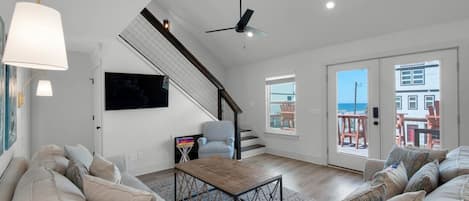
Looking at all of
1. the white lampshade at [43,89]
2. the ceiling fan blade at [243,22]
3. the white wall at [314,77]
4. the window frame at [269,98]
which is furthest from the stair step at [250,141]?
the white lampshade at [43,89]

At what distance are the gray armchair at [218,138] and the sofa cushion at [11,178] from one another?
267 centimetres

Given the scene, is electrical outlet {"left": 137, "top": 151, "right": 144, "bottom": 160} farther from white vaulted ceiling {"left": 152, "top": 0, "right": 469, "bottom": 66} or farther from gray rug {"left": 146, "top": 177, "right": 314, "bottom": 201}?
white vaulted ceiling {"left": 152, "top": 0, "right": 469, "bottom": 66}

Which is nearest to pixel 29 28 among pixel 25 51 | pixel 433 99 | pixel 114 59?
pixel 25 51

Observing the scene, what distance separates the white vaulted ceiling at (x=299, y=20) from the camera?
10.7 ft

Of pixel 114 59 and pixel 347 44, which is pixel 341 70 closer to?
pixel 347 44

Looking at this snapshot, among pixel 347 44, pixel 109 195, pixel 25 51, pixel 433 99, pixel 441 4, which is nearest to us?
pixel 25 51

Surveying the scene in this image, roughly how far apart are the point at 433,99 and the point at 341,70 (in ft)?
4.71

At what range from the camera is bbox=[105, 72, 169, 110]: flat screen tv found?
3695 millimetres

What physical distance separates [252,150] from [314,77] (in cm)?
215

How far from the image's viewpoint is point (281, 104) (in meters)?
5.56

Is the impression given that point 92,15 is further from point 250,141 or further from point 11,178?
point 250,141

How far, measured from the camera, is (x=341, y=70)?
4328mm

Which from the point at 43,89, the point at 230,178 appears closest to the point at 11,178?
the point at 230,178

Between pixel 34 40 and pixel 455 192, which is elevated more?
pixel 34 40
